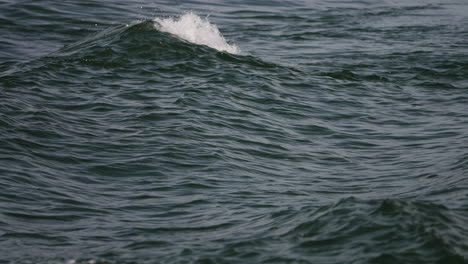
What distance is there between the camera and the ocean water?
693 cm

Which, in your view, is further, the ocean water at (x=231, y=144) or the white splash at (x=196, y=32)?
the white splash at (x=196, y=32)

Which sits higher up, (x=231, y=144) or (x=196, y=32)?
(x=196, y=32)

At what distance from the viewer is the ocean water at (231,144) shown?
6.93 metres

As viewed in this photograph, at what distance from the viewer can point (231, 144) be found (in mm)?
11344

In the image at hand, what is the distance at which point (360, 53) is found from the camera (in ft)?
62.1

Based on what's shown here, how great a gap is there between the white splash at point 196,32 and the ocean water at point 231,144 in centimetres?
7

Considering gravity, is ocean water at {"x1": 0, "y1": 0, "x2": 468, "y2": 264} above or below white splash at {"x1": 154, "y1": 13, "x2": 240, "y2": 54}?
below

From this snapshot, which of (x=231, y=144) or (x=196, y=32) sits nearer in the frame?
(x=231, y=144)

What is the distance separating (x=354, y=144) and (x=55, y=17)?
15355 millimetres

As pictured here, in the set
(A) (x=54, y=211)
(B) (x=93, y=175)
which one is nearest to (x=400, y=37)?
(B) (x=93, y=175)

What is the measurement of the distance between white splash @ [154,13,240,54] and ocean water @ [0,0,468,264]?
0.24 ft

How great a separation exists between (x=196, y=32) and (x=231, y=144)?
27.6ft

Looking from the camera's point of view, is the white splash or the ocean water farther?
the white splash

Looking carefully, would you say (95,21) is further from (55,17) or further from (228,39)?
(228,39)
